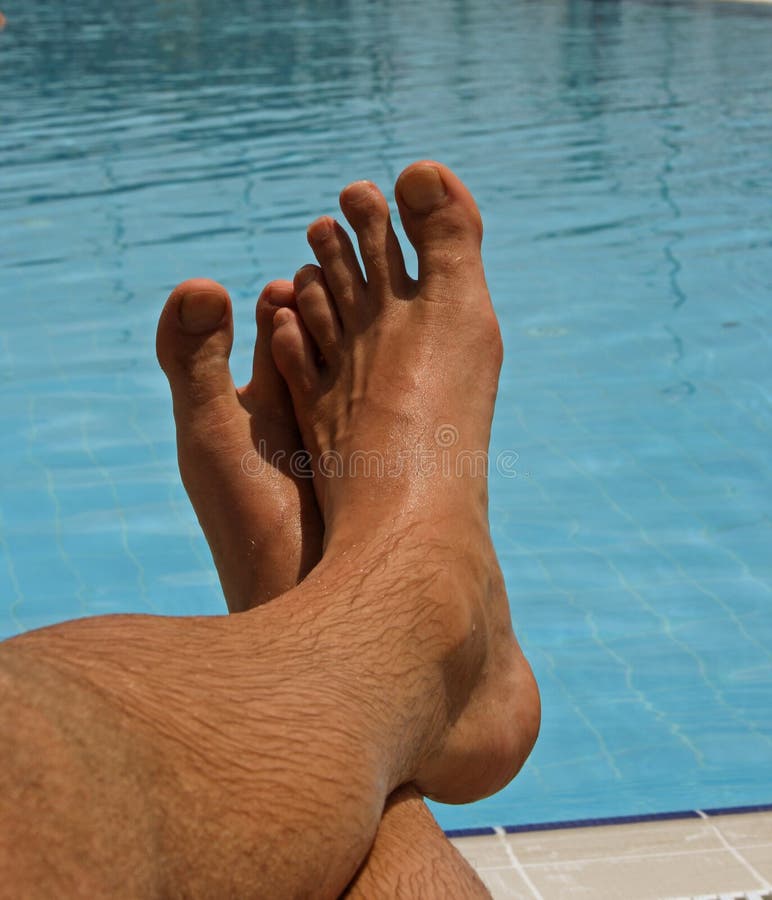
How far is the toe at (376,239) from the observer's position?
212cm

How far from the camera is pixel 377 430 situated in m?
1.87

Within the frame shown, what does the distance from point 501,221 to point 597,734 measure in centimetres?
326

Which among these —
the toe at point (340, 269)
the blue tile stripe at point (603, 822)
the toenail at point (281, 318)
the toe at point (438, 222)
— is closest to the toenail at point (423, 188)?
the toe at point (438, 222)

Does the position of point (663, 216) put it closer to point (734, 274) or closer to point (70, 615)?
point (734, 274)

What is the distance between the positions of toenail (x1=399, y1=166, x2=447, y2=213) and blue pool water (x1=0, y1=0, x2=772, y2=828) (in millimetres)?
986

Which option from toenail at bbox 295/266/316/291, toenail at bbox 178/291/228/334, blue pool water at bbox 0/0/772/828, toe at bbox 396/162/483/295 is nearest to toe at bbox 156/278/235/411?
toenail at bbox 178/291/228/334

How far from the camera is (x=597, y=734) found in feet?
7.55

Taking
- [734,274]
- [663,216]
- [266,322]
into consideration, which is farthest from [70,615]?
[663,216]

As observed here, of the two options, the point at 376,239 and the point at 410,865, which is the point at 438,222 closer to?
the point at 376,239

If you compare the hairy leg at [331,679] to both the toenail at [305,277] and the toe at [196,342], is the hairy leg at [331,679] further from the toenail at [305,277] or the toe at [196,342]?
the toe at [196,342]

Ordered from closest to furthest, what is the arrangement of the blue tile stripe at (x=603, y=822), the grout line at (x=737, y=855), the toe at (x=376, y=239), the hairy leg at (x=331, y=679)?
the hairy leg at (x=331, y=679) → the grout line at (x=737, y=855) → the blue tile stripe at (x=603, y=822) → the toe at (x=376, y=239)

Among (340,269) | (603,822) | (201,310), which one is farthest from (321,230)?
(603,822)

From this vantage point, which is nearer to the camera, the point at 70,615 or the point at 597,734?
the point at 597,734

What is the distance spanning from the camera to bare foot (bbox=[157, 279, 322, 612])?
1864 mm
